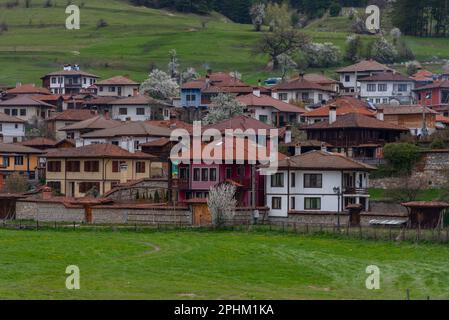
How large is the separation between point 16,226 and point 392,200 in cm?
2115

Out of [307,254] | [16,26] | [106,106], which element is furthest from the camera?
[16,26]

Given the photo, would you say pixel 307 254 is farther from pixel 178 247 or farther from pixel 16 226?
pixel 16 226

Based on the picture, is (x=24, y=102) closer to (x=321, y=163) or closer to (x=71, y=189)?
(x=71, y=189)

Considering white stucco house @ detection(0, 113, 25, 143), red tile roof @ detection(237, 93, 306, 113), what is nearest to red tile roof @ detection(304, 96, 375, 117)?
red tile roof @ detection(237, 93, 306, 113)

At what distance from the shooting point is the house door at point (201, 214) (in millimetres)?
65562

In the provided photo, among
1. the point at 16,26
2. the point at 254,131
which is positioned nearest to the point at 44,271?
the point at 254,131

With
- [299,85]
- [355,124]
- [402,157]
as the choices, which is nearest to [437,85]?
[299,85]

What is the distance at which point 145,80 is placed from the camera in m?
125

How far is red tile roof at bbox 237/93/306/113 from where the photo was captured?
326ft

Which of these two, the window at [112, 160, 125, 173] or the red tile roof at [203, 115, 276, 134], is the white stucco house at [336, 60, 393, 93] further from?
the window at [112, 160, 125, 173]

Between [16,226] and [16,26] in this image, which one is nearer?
[16,226]

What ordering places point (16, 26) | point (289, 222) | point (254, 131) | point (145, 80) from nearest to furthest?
point (289, 222) < point (254, 131) < point (145, 80) < point (16, 26)

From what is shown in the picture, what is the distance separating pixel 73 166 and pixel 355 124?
766 inches

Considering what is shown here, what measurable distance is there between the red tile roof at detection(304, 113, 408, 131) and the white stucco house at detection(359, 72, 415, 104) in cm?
2681
